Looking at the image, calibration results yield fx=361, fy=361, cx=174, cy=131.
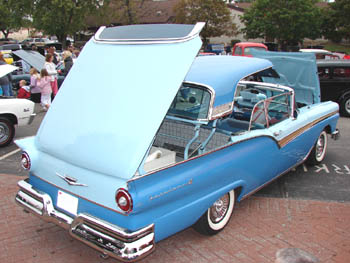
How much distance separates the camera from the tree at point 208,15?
1454 inches

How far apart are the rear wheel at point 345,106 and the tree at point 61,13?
88.6ft

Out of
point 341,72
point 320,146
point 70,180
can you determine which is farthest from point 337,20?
point 70,180

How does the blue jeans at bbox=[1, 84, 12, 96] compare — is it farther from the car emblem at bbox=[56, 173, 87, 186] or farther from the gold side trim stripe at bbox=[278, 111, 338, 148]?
the gold side trim stripe at bbox=[278, 111, 338, 148]

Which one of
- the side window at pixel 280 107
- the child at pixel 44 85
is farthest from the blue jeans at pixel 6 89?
the side window at pixel 280 107

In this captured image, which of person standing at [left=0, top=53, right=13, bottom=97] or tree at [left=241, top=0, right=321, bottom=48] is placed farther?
tree at [left=241, top=0, right=321, bottom=48]

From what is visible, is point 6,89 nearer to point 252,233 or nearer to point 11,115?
point 11,115

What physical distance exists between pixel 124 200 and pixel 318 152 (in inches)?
168

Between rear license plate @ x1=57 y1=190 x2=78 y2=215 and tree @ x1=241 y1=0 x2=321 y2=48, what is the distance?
35.5 metres

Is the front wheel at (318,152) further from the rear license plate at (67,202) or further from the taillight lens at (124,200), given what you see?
the rear license plate at (67,202)

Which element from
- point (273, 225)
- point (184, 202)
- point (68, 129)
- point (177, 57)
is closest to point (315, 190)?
point (273, 225)

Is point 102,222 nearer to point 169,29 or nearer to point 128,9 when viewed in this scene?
point 169,29

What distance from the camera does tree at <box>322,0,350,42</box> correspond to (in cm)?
3734

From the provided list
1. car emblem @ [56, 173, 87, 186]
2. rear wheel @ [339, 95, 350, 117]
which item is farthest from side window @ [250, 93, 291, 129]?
rear wheel @ [339, 95, 350, 117]

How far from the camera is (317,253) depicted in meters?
3.68
